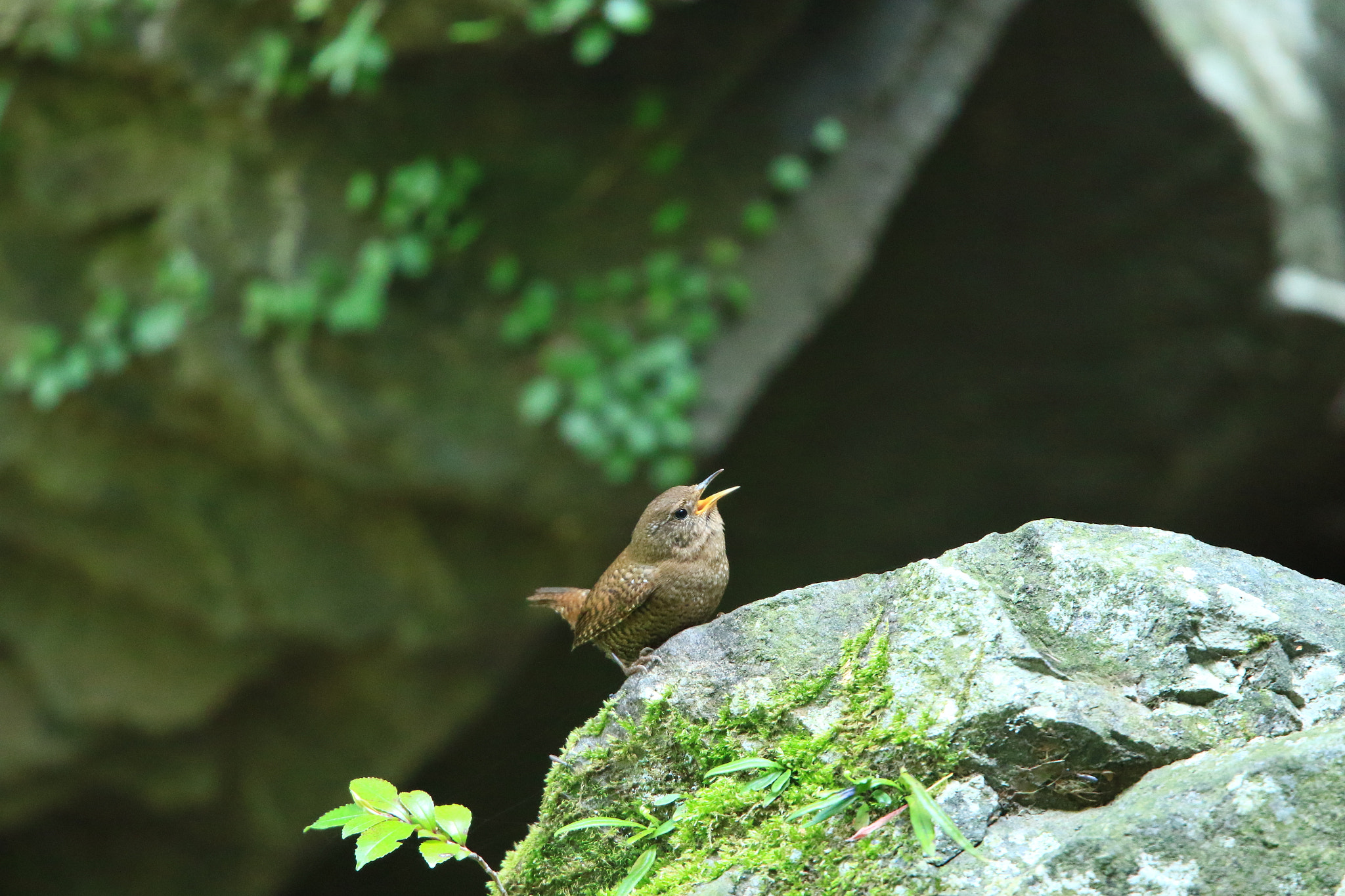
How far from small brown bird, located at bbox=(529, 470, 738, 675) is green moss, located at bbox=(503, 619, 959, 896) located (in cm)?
46

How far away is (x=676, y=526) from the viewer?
2561mm

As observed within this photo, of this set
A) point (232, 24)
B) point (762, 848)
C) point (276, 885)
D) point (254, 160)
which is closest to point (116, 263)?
point (254, 160)

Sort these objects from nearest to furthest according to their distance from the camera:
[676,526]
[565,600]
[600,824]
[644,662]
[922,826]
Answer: [922,826] < [600,824] < [644,662] < [676,526] < [565,600]

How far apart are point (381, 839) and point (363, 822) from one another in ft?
0.15

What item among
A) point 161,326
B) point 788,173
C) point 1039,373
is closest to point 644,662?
point 788,173

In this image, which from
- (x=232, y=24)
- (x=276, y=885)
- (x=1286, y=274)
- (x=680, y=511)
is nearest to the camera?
(x=680, y=511)

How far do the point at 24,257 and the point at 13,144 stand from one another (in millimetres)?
481

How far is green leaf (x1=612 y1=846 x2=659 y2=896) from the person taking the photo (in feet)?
5.43

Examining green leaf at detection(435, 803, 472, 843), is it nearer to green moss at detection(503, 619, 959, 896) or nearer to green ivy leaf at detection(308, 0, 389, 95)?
green moss at detection(503, 619, 959, 896)

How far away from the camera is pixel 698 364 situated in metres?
4.59

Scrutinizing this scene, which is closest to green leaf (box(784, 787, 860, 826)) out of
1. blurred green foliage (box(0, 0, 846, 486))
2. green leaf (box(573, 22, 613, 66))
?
blurred green foliage (box(0, 0, 846, 486))

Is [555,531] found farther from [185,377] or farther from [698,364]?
[185,377]

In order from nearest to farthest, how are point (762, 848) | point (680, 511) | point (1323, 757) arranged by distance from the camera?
point (1323, 757) < point (762, 848) < point (680, 511)

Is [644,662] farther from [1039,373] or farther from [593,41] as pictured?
[1039,373]
